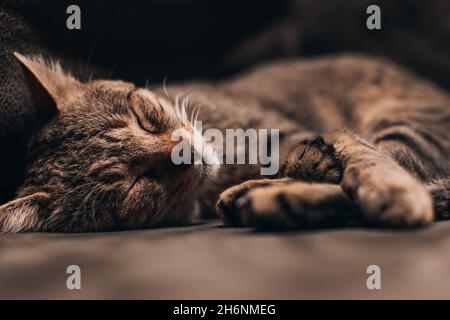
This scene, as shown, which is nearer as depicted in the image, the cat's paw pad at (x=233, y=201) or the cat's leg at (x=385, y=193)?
the cat's leg at (x=385, y=193)

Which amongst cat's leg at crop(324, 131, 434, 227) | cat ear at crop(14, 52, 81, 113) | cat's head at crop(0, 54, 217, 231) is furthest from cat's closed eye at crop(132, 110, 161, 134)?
cat's leg at crop(324, 131, 434, 227)

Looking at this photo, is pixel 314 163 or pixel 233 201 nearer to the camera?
pixel 233 201

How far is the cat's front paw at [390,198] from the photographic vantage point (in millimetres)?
844

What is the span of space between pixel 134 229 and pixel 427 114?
3.99 feet

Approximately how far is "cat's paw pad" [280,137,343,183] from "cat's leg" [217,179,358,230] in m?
0.09

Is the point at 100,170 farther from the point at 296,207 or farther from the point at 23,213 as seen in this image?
the point at 296,207

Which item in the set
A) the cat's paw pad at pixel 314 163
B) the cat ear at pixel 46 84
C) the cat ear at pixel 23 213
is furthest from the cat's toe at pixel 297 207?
the cat ear at pixel 46 84

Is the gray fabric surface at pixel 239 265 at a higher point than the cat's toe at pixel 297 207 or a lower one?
lower

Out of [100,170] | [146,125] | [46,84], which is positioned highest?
[46,84]

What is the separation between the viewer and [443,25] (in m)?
1.98

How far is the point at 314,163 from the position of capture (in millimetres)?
1094

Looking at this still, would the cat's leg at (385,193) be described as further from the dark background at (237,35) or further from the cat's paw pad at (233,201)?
the dark background at (237,35)

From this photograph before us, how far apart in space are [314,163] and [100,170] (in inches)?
20.6

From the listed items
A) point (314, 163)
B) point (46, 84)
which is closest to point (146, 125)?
point (46, 84)
